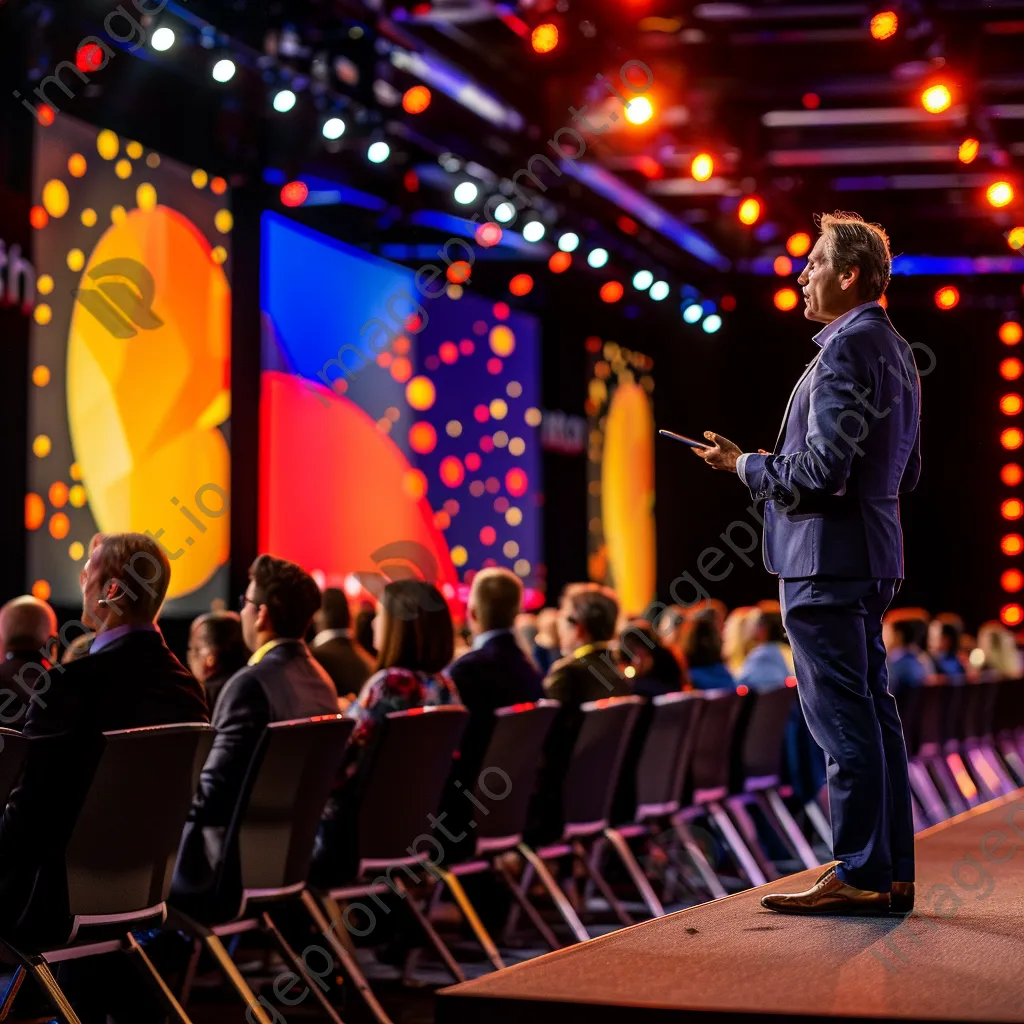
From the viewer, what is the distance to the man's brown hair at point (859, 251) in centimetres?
299

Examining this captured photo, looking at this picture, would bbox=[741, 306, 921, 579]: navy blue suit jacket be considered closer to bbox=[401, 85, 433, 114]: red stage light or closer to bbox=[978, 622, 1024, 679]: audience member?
A: bbox=[401, 85, 433, 114]: red stage light

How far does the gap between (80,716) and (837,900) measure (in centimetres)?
154

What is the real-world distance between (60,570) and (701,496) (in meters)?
9.73

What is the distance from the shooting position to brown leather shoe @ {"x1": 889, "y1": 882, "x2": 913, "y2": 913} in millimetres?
2963

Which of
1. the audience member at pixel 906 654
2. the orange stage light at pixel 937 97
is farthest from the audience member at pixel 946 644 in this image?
the orange stage light at pixel 937 97

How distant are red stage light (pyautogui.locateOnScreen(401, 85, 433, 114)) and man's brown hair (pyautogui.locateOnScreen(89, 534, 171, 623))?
5.55 meters

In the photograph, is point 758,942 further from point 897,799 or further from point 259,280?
point 259,280

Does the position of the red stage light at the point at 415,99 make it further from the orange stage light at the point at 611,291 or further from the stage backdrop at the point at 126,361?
the orange stage light at the point at 611,291

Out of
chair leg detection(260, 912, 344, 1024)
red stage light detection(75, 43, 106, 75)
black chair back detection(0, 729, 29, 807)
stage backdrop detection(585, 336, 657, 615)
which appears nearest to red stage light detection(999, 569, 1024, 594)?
stage backdrop detection(585, 336, 657, 615)

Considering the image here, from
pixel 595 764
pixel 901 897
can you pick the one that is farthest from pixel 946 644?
pixel 901 897

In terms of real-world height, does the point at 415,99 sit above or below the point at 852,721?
above

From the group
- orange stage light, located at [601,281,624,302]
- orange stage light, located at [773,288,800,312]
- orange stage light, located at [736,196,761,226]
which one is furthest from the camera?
orange stage light, located at [773,288,800,312]

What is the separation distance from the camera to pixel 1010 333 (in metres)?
16.7

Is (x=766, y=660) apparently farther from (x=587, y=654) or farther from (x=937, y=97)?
(x=937, y=97)
